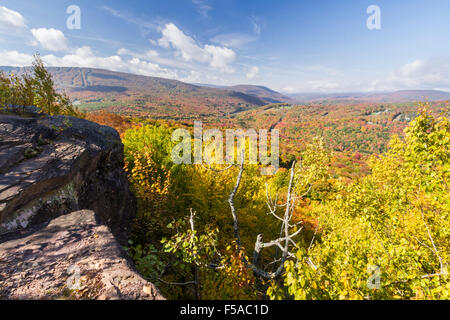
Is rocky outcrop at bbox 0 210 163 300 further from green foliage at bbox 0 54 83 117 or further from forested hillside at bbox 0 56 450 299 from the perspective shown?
green foliage at bbox 0 54 83 117

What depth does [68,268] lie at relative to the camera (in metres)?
3.57

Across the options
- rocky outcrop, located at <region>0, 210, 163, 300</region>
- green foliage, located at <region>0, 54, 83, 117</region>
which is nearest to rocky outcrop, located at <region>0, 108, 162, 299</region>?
rocky outcrop, located at <region>0, 210, 163, 300</region>

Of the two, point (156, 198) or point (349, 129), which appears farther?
point (349, 129)

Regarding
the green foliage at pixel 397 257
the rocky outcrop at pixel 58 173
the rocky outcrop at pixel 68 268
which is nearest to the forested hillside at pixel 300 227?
the green foliage at pixel 397 257

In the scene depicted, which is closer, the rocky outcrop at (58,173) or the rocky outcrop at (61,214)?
the rocky outcrop at (61,214)

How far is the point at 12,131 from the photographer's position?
669 centimetres

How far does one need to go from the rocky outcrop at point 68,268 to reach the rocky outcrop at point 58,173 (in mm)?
942

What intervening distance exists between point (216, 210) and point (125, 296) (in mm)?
11089

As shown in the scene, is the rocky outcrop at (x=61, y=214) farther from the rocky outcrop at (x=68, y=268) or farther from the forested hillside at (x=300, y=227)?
the forested hillside at (x=300, y=227)

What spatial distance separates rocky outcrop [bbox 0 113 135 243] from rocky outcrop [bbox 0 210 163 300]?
0.94m

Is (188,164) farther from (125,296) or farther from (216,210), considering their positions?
(125,296)

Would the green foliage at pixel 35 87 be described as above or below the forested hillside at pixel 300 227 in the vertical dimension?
above

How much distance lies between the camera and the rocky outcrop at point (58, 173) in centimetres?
502
